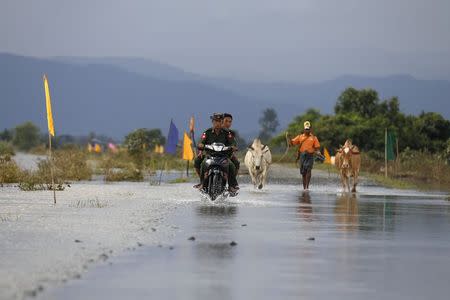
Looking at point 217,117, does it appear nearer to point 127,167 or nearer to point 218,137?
point 218,137

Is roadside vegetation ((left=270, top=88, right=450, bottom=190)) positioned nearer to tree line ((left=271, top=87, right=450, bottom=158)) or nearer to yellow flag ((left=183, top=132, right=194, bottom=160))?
tree line ((left=271, top=87, right=450, bottom=158))

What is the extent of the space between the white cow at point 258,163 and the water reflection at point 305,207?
2611mm

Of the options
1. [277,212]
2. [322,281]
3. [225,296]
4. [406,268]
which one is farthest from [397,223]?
[225,296]

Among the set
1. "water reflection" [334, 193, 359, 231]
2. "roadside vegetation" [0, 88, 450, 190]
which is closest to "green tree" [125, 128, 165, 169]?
"roadside vegetation" [0, 88, 450, 190]

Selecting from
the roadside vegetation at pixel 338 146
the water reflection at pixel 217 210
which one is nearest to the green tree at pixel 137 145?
the roadside vegetation at pixel 338 146

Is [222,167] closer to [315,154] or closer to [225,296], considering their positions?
[315,154]

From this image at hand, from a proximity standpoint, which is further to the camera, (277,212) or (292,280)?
(277,212)

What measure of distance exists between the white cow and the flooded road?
11589 mm

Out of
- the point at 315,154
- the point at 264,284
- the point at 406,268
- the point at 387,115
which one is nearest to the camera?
the point at 264,284

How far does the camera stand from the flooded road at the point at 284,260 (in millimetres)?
10781

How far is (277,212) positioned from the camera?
74.2ft

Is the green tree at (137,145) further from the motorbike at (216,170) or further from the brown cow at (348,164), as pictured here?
the motorbike at (216,170)

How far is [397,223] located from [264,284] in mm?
9264

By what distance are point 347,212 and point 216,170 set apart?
364 centimetres
